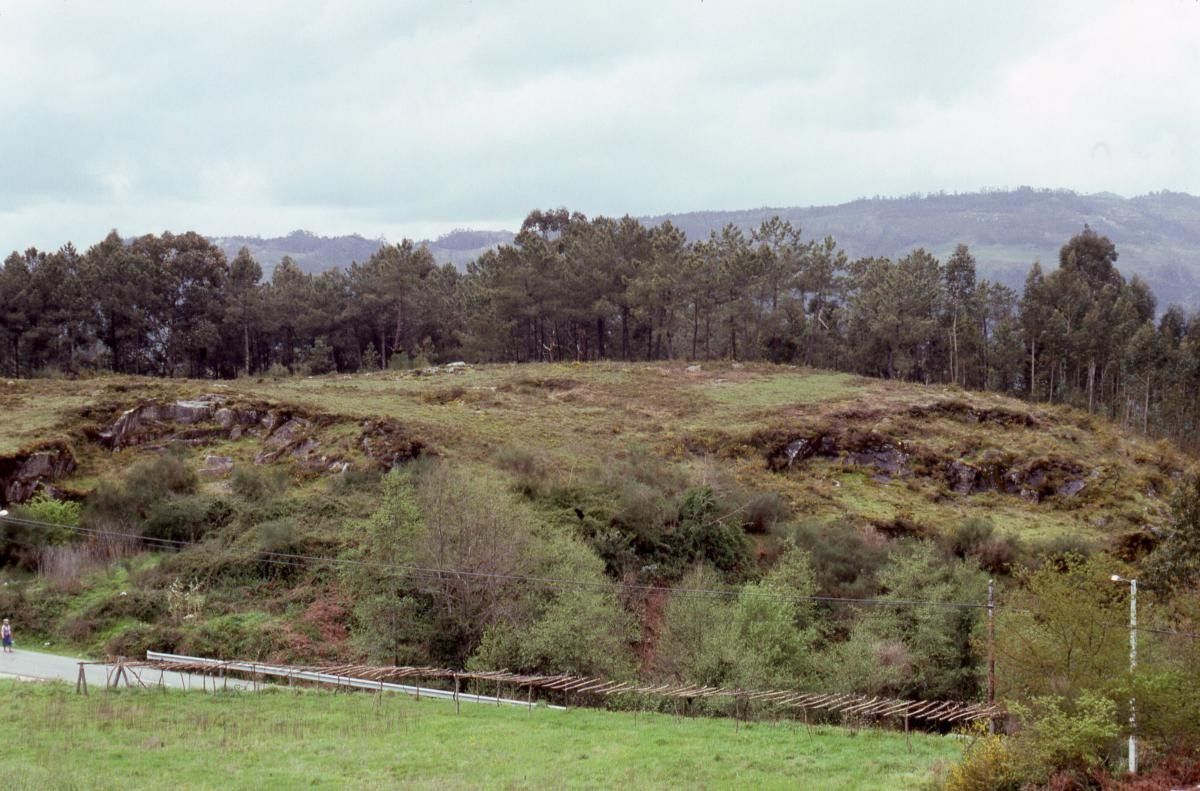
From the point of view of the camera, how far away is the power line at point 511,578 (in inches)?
1417

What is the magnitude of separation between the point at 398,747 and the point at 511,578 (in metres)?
12.0

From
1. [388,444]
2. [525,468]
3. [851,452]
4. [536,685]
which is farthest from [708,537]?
[536,685]

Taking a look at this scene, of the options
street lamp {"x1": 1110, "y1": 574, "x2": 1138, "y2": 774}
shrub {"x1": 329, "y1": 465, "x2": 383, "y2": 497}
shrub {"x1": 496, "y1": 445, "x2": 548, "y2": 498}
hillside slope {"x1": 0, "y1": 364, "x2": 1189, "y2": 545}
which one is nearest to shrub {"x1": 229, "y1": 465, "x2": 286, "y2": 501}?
hillside slope {"x1": 0, "y1": 364, "x2": 1189, "y2": 545}

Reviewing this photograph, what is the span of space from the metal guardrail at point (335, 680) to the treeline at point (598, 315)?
47857 mm

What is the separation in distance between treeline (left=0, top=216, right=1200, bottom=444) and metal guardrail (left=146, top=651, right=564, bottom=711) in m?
47.9

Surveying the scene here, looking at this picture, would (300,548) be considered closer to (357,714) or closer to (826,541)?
(357,714)

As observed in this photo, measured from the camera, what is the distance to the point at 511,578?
36.5 metres

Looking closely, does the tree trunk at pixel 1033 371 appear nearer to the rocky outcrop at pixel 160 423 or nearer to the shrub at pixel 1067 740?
the rocky outcrop at pixel 160 423

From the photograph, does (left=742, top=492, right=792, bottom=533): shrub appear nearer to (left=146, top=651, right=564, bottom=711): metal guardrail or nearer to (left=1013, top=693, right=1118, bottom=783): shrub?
(left=146, top=651, right=564, bottom=711): metal guardrail

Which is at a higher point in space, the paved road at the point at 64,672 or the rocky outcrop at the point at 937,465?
the rocky outcrop at the point at 937,465

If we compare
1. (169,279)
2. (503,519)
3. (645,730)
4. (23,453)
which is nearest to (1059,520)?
(503,519)

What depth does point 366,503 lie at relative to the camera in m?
44.8

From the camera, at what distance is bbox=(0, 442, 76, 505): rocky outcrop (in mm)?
44188

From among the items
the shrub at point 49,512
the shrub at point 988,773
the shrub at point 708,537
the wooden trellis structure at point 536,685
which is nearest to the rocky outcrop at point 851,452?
the shrub at point 708,537
